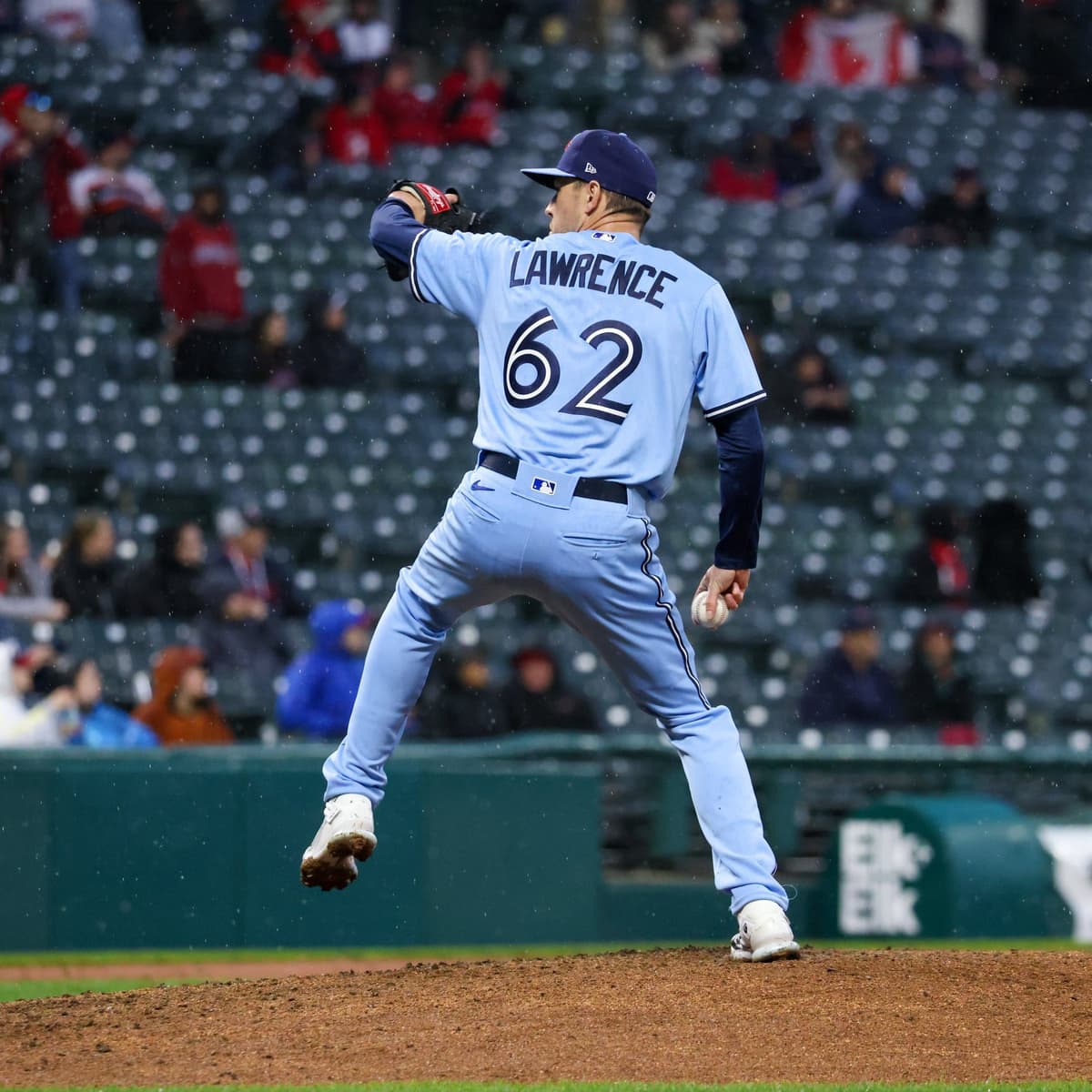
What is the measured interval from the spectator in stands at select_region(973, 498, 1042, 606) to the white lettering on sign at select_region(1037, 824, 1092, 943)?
4008 millimetres

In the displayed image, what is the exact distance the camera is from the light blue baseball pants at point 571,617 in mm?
4688

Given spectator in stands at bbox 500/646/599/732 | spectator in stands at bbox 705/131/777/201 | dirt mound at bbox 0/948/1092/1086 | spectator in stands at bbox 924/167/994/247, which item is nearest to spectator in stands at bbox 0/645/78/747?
spectator in stands at bbox 500/646/599/732

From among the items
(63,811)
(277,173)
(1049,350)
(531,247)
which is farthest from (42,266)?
(531,247)

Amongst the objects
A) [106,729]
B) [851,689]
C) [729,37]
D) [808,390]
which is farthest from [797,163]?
[106,729]

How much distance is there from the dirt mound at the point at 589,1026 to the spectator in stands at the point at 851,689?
6.29 metres

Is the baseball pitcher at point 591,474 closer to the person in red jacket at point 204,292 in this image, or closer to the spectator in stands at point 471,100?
the person in red jacket at point 204,292

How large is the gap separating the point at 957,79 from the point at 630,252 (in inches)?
515

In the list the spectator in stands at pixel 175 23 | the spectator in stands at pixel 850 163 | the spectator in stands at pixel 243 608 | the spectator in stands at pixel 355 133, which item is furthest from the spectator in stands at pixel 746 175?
the spectator in stands at pixel 243 608

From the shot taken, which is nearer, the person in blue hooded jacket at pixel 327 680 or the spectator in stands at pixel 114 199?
the person in blue hooded jacket at pixel 327 680

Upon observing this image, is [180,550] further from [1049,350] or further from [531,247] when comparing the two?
[1049,350]

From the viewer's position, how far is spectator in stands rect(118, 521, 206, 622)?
1103 centimetres

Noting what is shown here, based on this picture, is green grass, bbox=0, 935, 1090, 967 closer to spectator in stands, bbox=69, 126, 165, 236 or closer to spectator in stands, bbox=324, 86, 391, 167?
spectator in stands, bbox=69, 126, 165, 236

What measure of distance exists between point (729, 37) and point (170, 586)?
7.89 m

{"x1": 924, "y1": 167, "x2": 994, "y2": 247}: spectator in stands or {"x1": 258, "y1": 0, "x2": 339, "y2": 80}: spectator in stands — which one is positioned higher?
{"x1": 258, "y1": 0, "x2": 339, "y2": 80}: spectator in stands
